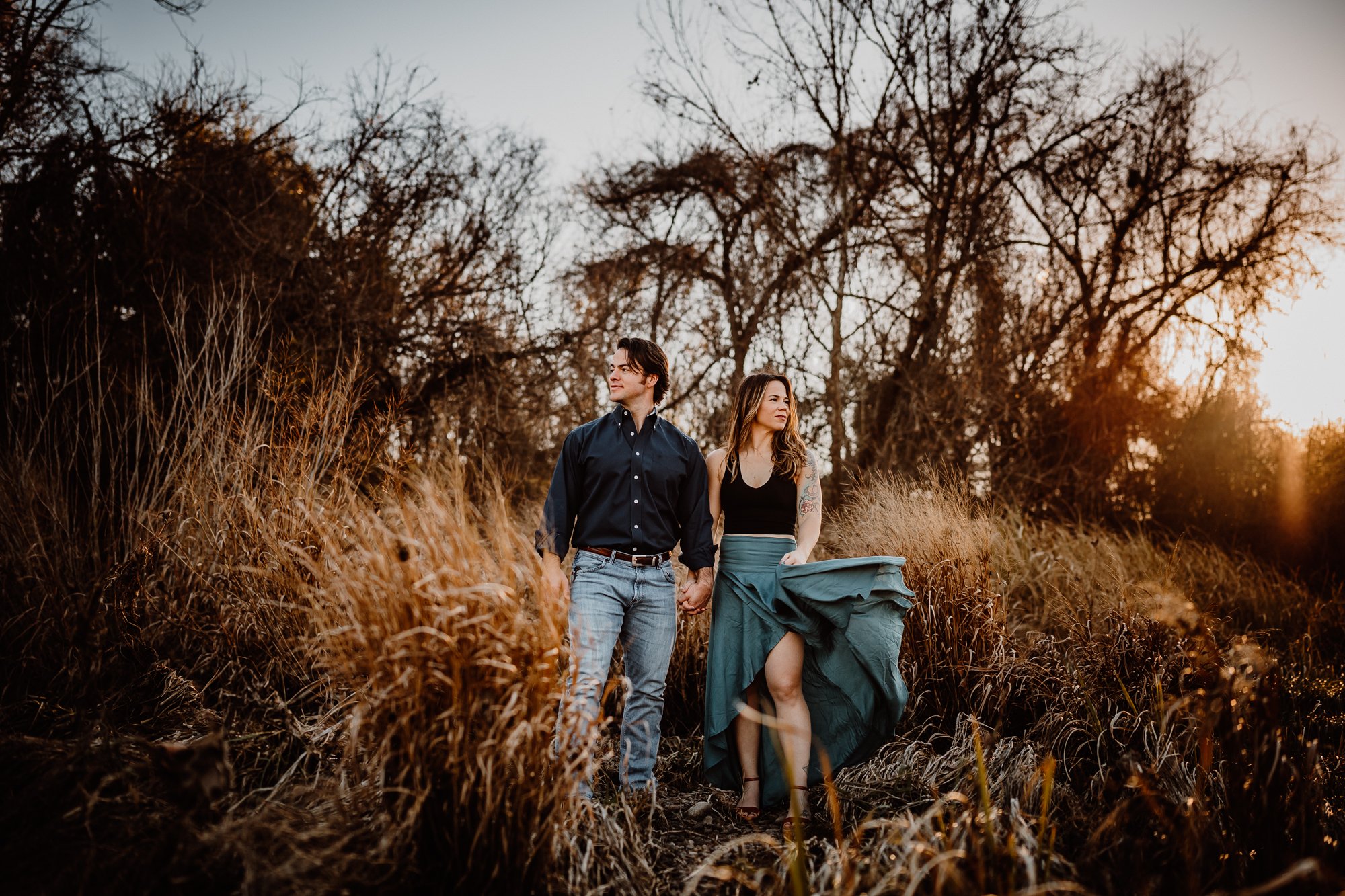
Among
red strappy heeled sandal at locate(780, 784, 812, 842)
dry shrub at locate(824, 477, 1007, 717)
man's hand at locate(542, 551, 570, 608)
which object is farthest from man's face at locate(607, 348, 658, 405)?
dry shrub at locate(824, 477, 1007, 717)

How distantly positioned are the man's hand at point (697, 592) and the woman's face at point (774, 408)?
0.74 m

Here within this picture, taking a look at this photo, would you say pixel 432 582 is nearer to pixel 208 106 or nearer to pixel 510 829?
pixel 510 829

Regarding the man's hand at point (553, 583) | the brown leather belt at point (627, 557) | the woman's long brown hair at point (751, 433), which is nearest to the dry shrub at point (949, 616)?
the woman's long brown hair at point (751, 433)

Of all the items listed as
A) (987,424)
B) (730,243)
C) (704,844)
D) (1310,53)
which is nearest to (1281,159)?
(1310,53)

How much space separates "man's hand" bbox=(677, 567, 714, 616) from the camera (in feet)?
10.6

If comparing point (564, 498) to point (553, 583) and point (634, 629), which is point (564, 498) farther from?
point (553, 583)

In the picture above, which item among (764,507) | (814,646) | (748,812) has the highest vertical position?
(764,507)

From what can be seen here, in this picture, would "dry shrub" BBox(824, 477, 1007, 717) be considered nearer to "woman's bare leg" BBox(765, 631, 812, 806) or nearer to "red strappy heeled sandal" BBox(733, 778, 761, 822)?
"woman's bare leg" BBox(765, 631, 812, 806)

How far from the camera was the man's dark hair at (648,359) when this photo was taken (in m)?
3.33

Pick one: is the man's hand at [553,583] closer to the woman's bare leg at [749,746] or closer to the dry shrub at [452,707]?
the dry shrub at [452,707]

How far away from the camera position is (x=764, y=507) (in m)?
3.38

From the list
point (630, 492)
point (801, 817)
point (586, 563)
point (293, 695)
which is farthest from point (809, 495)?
point (293, 695)

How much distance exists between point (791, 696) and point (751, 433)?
1.19 m

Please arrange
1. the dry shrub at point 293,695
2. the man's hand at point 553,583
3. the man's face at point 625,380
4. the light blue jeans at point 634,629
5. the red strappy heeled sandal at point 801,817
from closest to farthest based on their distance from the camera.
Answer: the dry shrub at point 293,695, the man's hand at point 553,583, the red strappy heeled sandal at point 801,817, the light blue jeans at point 634,629, the man's face at point 625,380
